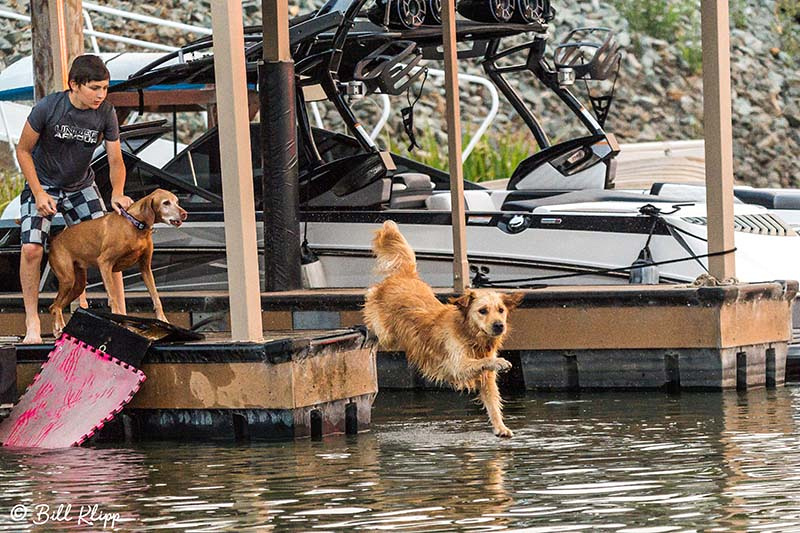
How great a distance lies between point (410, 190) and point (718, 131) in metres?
3.33

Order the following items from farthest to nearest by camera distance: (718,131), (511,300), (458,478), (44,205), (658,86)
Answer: (658,86)
(718,131)
(44,205)
(511,300)
(458,478)

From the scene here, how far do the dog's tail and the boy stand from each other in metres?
1.75

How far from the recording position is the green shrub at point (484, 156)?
2367 centimetres

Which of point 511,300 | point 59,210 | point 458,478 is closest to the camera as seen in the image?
point 458,478

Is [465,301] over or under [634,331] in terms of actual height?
over

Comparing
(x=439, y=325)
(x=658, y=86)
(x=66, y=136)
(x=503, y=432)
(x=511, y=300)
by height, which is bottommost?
(x=503, y=432)

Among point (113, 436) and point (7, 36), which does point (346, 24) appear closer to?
point (113, 436)

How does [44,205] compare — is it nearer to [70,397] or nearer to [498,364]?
[70,397]

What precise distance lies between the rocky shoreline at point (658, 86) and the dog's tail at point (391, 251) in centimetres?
1634

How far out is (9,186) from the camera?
2305cm

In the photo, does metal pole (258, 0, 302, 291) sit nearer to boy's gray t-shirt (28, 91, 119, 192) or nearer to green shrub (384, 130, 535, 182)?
boy's gray t-shirt (28, 91, 119, 192)

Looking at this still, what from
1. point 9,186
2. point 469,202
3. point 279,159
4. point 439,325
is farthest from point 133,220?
point 9,186

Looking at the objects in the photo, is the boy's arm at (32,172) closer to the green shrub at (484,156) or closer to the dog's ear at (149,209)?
the dog's ear at (149,209)

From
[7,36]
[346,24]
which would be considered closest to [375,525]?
[346,24]
